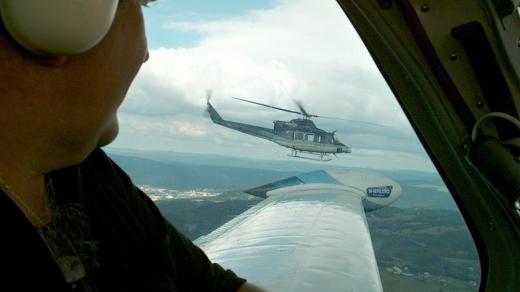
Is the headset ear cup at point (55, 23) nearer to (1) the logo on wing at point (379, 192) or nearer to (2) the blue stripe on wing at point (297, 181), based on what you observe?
(2) the blue stripe on wing at point (297, 181)

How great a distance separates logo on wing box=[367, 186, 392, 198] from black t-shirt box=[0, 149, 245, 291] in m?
7.34

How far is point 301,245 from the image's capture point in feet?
11.7

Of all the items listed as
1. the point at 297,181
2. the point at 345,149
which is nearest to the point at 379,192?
the point at 297,181

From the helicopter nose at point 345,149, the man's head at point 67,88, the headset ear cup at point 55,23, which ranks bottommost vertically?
the helicopter nose at point 345,149

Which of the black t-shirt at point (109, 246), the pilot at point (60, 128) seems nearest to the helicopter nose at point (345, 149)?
the black t-shirt at point (109, 246)

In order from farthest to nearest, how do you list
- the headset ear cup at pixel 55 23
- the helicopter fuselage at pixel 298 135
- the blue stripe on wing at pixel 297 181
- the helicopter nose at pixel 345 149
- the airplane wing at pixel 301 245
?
the helicopter nose at pixel 345 149, the helicopter fuselage at pixel 298 135, the blue stripe on wing at pixel 297 181, the airplane wing at pixel 301 245, the headset ear cup at pixel 55 23

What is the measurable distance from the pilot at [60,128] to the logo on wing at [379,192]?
761 centimetres

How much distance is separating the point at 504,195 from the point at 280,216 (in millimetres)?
4141

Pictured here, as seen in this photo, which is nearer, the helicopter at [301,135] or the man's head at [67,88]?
the man's head at [67,88]

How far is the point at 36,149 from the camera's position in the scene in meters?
0.60

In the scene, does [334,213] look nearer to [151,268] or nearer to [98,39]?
[151,268]

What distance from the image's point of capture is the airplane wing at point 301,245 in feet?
9.12

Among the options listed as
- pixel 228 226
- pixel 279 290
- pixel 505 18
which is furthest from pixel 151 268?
pixel 228 226

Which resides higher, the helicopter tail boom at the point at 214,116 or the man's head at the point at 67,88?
the man's head at the point at 67,88
